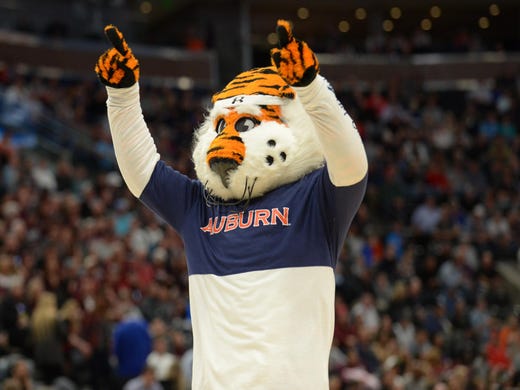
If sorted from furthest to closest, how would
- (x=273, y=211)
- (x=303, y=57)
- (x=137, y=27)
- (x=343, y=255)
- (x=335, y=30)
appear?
(x=335, y=30)
(x=137, y=27)
(x=343, y=255)
(x=273, y=211)
(x=303, y=57)

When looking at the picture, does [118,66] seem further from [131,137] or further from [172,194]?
[172,194]

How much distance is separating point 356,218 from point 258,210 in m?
10.3

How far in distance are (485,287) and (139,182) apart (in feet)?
31.7

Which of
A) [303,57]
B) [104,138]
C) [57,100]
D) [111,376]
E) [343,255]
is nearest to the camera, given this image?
[303,57]

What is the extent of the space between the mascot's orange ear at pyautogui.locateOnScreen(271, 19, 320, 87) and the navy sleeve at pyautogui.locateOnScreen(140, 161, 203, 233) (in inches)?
28.0

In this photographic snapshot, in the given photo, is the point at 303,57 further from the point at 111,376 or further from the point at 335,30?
the point at 335,30

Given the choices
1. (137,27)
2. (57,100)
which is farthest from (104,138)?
(137,27)

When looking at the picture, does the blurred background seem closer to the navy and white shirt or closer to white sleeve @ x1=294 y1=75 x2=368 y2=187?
the navy and white shirt

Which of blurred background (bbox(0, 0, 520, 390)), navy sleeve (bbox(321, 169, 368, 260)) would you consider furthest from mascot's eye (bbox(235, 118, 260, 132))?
blurred background (bbox(0, 0, 520, 390))

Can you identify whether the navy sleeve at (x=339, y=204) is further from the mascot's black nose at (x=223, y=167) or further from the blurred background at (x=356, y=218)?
the blurred background at (x=356, y=218)

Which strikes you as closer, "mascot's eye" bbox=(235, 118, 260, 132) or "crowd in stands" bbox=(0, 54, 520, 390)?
"mascot's eye" bbox=(235, 118, 260, 132)

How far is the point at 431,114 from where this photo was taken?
16.7 meters

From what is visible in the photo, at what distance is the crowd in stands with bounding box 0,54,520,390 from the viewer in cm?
764

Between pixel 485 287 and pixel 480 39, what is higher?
pixel 480 39
